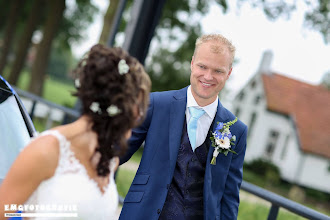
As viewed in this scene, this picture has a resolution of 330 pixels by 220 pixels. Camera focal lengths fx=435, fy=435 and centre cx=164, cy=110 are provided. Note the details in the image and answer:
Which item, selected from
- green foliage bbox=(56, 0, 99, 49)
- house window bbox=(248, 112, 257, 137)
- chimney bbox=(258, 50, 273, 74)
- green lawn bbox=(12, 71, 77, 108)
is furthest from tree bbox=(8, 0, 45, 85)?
house window bbox=(248, 112, 257, 137)

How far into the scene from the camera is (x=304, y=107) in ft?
112

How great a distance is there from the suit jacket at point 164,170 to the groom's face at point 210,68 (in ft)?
0.66

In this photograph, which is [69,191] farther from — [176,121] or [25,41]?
[25,41]

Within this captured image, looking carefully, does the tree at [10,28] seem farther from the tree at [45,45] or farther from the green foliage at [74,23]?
the green foliage at [74,23]

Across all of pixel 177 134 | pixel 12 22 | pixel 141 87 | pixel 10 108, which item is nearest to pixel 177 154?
pixel 177 134

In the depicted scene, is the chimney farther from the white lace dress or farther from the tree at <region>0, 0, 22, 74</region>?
the white lace dress

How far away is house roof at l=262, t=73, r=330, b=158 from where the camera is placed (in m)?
32.9

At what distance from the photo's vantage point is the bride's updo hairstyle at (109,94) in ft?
6.05

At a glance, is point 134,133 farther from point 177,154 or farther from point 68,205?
point 68,205

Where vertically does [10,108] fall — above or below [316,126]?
above

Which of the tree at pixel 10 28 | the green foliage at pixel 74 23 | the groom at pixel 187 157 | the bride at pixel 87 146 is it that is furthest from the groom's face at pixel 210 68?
the green foliage at pixel 74 23

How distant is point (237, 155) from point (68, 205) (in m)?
1.35

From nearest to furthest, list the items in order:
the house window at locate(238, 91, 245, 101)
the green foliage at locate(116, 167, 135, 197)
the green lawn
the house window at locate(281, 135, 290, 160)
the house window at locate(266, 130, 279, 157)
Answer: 1. the green foliage at locate(116, 167, 135, 197)
2. the green lawn
3. the house window at locate(281, 135, 290, 160)
4. the house window at locate(266, 130, 279, 157)
5. the house window at locate(238, 91, 245, 101)

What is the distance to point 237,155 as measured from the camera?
2869 mm
